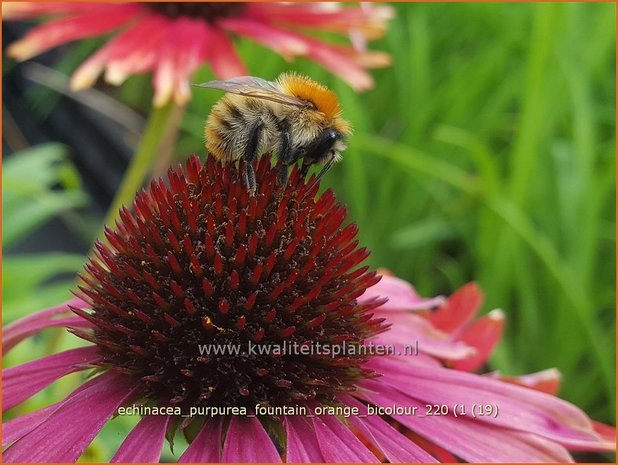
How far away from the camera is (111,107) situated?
1.50 meters

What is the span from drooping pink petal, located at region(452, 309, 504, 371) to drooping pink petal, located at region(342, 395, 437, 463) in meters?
0.13

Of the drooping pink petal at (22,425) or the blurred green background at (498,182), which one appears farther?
the blurred green background at (498,182)

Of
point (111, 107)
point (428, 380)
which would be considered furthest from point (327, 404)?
point (111, 107)

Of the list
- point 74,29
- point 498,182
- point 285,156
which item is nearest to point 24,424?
point 285,156

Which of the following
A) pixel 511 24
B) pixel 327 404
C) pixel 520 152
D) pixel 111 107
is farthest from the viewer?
pixel 111 107

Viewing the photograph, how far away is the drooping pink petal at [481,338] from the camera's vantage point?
0.53m

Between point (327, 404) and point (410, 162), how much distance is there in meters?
0.60

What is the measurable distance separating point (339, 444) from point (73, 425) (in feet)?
0.49

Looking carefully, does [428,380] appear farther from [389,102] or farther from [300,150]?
[389,102]

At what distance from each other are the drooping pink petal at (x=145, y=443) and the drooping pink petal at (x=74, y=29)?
44 centimetres

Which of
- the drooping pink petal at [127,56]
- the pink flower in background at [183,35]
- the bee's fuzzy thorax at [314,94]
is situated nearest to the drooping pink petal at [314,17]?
the pink flower in background at [183,35]

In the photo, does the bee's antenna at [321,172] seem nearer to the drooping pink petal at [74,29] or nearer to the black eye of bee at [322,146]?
the black eye of bee at [322,146]

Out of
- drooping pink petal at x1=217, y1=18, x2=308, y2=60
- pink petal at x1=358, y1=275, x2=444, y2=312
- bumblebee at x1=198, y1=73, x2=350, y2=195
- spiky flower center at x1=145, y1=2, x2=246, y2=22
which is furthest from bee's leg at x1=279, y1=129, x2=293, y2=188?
spiky flower center at x1=145, y1=2, x2=246, y2=22

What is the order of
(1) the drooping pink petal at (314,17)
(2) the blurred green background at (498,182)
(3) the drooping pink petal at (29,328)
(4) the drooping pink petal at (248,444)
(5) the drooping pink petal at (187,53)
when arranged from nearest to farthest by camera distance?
(4) the drooping pink petal at (248,444) → (3) the drooping pink petal at (29,328) → (5) the drooping pink petal at (187,53) → (1) the drooping pink petal at (314,17) → (2) the blurred green background at (498,182)
